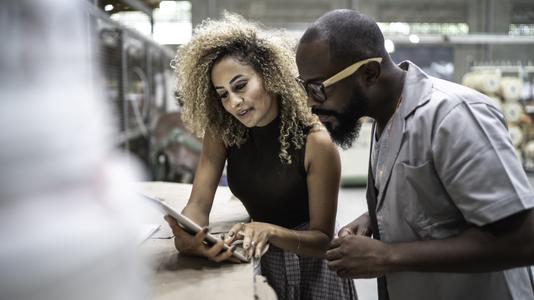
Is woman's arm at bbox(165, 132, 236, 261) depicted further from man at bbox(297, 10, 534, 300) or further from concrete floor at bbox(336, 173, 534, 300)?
concrete floor at bbox(336, 173, 534, 300)

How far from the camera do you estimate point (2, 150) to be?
1.01 ft

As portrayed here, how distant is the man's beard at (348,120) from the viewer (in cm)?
121

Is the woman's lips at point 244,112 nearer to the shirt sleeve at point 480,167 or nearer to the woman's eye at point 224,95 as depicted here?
the woman's eye at point 224,95

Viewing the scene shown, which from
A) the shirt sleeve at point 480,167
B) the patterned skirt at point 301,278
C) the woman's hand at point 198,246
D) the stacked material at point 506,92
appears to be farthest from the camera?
the stacked material at point 506,92

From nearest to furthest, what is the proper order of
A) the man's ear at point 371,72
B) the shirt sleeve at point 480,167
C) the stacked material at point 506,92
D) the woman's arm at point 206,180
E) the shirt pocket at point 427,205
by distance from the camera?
1. the shirt sleeve at point 480,167
2. the shirt pocket at point 427,205
3. the man's ear at point 371,72
4. the woman's arm at point 206,180
5. the stacked material at point 506,92

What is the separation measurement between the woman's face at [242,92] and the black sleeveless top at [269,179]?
0.22 ft

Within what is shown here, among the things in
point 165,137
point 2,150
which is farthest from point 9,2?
point 165,137

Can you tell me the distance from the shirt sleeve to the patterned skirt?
709 mm

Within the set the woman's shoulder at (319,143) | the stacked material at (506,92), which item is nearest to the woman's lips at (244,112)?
the woman's shoulder at (319,143)

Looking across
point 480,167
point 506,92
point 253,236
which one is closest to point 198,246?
point 253,236

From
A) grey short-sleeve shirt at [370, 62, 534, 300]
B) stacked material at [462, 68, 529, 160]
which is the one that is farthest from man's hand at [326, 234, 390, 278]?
stacked material at [462, 68, 529, 160]

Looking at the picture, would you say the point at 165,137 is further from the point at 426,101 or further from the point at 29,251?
the point at 29,251

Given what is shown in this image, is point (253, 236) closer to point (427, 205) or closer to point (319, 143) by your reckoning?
point (319, 143)

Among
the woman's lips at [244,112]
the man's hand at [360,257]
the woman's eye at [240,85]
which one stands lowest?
the man's hand at [360,257]
